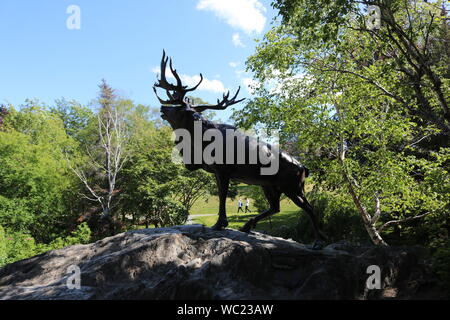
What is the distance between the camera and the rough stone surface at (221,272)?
15.3ft

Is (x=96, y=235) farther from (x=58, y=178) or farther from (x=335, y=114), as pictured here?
(x=335, y=114)

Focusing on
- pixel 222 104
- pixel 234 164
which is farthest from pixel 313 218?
pixel 222 104

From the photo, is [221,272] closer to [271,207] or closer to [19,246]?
[271,207]

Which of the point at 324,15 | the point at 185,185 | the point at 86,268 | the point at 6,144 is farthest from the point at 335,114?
the point at 6,144

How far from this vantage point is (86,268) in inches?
216

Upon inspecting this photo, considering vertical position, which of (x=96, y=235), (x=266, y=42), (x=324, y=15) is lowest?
(x=96, y=235)

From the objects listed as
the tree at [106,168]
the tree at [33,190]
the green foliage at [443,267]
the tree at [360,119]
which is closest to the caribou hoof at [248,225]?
the green foliage at [443,267]

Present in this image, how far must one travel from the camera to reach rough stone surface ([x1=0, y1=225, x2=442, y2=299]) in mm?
4660

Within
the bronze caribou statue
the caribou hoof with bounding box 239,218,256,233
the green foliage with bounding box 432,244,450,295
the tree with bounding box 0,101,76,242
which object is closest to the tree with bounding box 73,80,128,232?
the tree with bounding box 0,101,76,242

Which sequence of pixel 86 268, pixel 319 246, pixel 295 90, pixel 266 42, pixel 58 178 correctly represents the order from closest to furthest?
pixel 86 268 < pixel 319 246 < pixel 295 90 < pixel 266 42 < pixel 58 178

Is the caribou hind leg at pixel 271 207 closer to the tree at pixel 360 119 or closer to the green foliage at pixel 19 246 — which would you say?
the tree at pixel 360 119

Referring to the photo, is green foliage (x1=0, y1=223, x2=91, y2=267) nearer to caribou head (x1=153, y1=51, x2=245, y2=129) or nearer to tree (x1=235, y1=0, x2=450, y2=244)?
caribou head (x1=153, y1=51, x2=245, y2=129)

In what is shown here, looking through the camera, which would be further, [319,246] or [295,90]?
[295,90]
